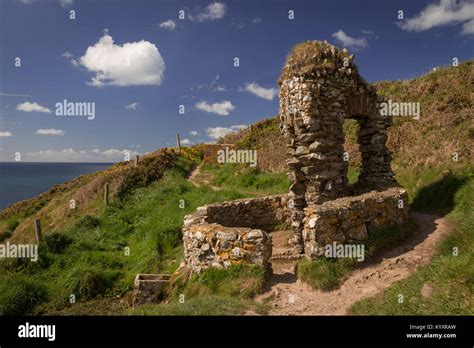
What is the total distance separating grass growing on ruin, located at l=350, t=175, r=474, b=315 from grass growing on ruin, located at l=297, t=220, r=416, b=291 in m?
1.09

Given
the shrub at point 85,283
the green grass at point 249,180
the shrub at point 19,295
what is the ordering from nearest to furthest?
the shrub at point 19,295 < the shrub at point 85,283 < the green grass at point 249,180

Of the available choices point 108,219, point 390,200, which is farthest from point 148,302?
point 108,219

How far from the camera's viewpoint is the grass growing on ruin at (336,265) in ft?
25.1

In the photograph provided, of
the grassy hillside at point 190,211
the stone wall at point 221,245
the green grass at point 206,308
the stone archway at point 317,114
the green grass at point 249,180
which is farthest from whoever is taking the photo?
the green grass at point 249,180

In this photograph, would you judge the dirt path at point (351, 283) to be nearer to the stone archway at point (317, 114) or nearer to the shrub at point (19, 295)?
the stone archway at point (317, 114)

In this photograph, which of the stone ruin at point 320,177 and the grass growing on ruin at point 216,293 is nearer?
the grass growing on ruin at point 216,293

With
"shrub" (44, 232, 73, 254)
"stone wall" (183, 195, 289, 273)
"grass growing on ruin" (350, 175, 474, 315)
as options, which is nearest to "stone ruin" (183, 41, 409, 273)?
"stone wall" (183, 195, 289, 273)

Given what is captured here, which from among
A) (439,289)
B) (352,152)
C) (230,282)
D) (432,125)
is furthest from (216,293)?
(352,152)

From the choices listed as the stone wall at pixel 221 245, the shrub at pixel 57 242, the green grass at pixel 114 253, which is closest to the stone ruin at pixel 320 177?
the stone wall at pixel 221 245

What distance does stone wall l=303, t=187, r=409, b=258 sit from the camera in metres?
8.24
